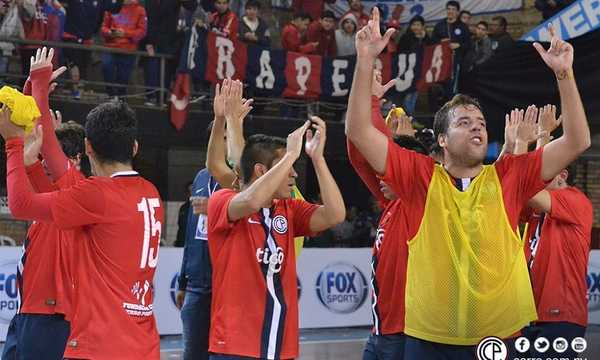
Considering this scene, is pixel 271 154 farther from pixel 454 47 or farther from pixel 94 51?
pixel 454 47

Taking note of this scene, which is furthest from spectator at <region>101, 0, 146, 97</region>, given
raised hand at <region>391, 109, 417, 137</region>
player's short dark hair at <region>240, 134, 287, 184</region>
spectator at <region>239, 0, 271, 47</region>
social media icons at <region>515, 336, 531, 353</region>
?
player's short dark hair at <region>240, 134, 287, 184</region>

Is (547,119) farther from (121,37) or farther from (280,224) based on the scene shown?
(121,37)

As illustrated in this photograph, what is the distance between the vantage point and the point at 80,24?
14.9 metres

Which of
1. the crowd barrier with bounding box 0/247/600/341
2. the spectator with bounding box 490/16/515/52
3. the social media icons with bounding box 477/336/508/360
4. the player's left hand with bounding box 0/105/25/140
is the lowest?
the crowd barrier with bounding box 0/247/600/341

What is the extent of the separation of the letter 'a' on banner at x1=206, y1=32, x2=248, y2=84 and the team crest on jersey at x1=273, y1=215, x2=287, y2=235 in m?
9.45

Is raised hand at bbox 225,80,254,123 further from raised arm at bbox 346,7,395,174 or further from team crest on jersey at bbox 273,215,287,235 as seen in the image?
raised arm at bbox 346,7,395,174

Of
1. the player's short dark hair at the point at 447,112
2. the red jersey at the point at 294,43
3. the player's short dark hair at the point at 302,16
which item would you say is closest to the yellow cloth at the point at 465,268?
the player's short dark hair at the point at 447,112

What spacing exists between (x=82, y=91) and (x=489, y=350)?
11179 millimetres

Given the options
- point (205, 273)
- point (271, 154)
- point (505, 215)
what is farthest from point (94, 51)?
point (505, 215)

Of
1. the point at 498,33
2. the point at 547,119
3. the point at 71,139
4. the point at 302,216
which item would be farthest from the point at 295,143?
the point at 498,33

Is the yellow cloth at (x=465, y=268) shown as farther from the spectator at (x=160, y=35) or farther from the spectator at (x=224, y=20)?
the spectator at (x=224, y=20)

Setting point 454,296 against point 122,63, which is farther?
point 122,63

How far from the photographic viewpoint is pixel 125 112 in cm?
497

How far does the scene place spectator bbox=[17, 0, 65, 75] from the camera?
14258 millimetres
